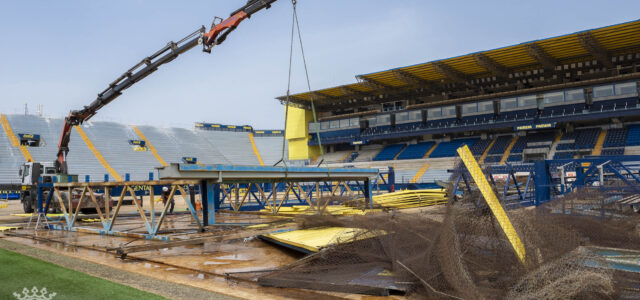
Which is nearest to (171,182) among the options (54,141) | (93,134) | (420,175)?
(420,175)

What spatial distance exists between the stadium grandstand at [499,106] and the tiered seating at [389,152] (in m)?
0.16

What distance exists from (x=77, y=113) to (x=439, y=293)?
2014 cm

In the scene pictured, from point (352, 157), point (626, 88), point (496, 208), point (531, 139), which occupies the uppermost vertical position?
point (626, 88)

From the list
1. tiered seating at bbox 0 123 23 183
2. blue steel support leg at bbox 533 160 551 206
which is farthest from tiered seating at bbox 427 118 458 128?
tiered seating at bbox 0 123 23 183

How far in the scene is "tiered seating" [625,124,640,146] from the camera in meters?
34.7

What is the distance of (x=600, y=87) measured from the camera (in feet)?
126

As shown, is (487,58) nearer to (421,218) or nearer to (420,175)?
(420,175)

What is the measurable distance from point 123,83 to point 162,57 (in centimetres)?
261

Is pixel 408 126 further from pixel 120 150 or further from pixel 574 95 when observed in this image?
pixel 120 150

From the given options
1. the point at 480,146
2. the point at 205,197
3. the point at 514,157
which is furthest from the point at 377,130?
the point at 205,197

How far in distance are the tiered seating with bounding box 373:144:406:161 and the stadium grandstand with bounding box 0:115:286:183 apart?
19.9 m

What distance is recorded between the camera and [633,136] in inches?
1405

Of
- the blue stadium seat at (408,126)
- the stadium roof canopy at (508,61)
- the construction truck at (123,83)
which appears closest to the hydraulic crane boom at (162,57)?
the construction truck at (123,83)

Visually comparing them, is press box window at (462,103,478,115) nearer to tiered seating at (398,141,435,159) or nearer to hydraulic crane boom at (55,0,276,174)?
tiered seating at (398,141,435,159)
